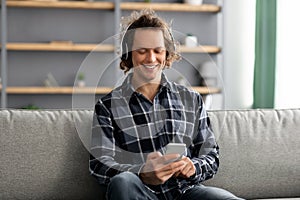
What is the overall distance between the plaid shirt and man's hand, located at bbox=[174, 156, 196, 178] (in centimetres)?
5

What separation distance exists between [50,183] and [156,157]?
0.47 metres

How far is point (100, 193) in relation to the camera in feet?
7.24

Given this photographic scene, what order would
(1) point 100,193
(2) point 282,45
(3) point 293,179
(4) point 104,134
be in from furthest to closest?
(2) point 282,45, (3) point 293,179, (1) point 100,193, (4) point 104,134

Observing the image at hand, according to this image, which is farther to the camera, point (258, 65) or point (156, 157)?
point (258, 65)

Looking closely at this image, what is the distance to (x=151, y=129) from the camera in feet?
6.77

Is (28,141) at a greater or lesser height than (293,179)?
greater

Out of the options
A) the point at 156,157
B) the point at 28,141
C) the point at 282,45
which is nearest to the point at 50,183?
the point at 28,141

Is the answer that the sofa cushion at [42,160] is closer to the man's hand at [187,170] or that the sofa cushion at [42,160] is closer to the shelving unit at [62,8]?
→ the man's hand at [187,170]

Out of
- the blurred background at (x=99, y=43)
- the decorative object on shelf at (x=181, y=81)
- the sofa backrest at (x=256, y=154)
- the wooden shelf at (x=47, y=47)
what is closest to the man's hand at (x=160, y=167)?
the decorative object on shelf at (x=181, y=81)

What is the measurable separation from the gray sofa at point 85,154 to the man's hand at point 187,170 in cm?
31

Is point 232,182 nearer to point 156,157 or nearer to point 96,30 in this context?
point 156,157

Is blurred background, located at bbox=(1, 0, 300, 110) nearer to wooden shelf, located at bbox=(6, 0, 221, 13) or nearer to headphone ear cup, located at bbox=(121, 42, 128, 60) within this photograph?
wooden shelf, located at bbox=(6, 0, 221, 13)

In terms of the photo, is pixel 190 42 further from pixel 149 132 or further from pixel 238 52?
pixel 149 132

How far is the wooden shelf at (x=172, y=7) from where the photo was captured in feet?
17.3
